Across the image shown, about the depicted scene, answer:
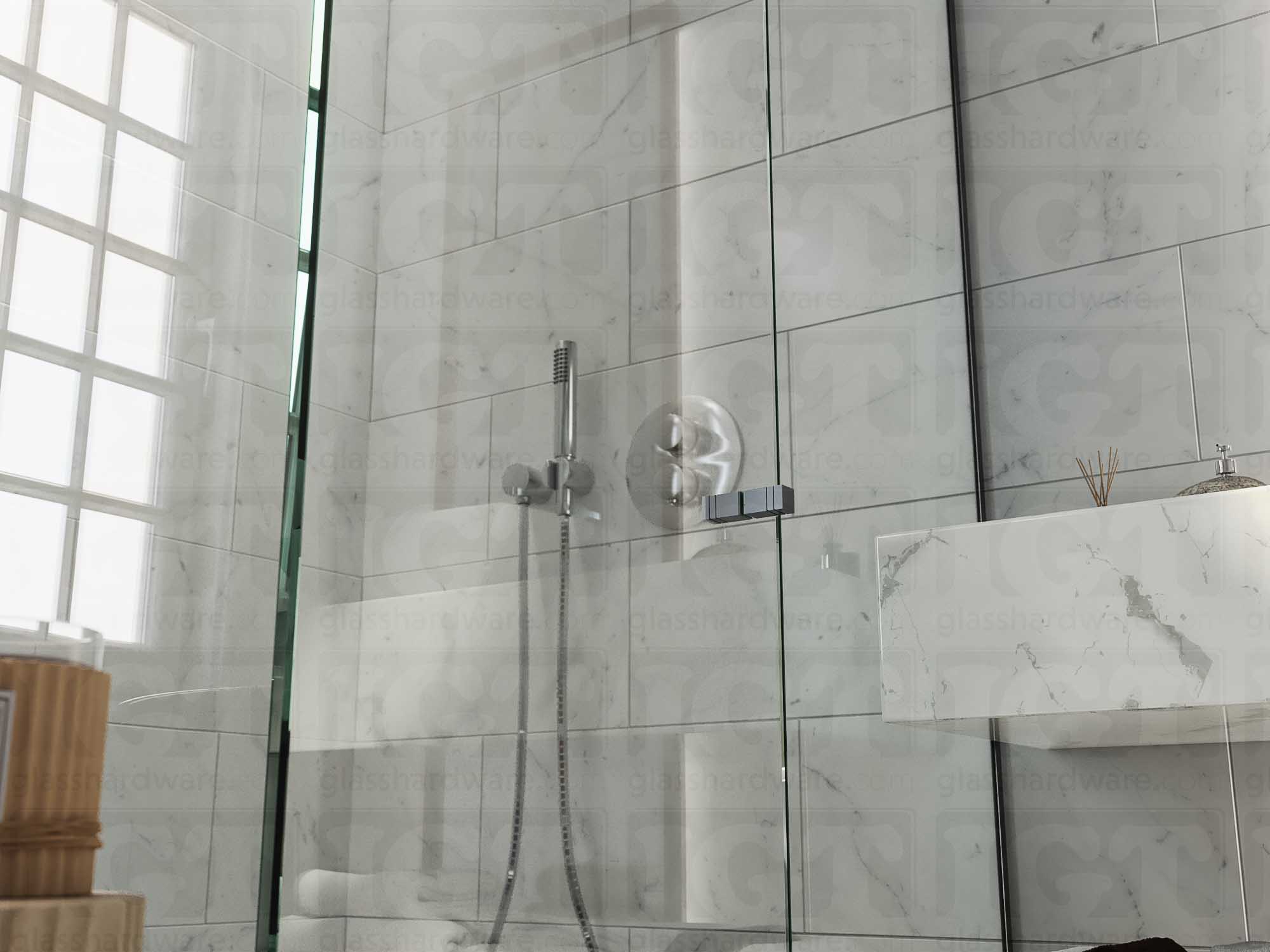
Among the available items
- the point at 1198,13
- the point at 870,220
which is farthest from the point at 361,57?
the point at 1198,13

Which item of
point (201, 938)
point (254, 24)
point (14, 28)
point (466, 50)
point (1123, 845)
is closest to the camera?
point (201, 938)

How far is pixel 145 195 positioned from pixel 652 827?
68cm

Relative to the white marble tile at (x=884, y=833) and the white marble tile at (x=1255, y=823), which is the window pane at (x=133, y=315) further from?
the white marble tile at (x=1255, y=823)

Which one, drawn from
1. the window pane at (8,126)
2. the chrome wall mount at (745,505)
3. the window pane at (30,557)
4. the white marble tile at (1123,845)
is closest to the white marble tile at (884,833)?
the white marble tile at (1123,845)

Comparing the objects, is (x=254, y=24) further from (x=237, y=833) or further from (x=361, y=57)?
(x=237, y=833)

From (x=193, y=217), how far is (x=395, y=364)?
194mm

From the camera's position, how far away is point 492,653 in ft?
3.20

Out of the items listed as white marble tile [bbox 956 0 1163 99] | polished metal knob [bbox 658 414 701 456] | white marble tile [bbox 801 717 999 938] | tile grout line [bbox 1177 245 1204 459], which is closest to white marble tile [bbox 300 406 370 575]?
polished metal knob [bbox 658 414 701 456]

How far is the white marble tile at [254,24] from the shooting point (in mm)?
861

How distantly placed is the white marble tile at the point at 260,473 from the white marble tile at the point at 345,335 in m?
0.06

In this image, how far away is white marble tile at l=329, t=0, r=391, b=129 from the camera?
0.87 meters

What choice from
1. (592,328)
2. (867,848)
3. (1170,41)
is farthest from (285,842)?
(1170,41)

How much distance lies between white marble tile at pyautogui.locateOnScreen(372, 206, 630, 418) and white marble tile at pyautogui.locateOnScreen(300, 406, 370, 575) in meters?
0.04

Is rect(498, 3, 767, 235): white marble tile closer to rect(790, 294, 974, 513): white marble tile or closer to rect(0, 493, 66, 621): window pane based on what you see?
rect(790, 294, 974, 513): white marble tile
